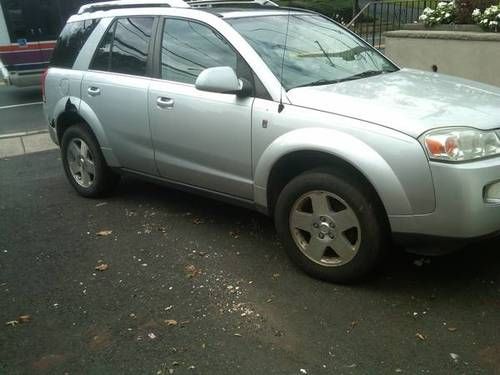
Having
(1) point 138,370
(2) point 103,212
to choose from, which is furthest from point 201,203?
(1) point 138,370

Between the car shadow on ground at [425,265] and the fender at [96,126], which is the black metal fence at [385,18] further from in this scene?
the car shadow on ground at [425,265]

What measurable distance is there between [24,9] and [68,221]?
892 cm

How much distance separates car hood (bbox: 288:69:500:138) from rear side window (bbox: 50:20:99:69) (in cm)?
255

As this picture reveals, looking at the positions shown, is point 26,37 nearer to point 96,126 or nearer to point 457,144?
point 96,126

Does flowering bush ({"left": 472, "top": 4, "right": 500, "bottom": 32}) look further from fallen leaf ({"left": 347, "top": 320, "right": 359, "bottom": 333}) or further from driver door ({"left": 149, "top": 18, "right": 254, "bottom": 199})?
fallen leaf ({"left": 347, "top": 320, "right": 359, "bottom": 333})

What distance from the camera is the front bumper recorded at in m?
3.04

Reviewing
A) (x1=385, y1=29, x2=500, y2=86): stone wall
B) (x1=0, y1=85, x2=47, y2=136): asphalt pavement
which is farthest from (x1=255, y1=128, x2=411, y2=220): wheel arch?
(x1=0, y1=85, x2=47, y2=136): asphalt pavement

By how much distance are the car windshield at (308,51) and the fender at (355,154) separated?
0.42 metres

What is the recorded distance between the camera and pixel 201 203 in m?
5.32

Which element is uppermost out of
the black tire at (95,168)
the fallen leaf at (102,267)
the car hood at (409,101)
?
the car hood at (409,101)

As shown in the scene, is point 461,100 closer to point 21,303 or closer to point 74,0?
point 21,303

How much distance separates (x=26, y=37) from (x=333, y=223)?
35.4ft

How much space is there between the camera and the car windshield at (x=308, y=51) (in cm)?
395

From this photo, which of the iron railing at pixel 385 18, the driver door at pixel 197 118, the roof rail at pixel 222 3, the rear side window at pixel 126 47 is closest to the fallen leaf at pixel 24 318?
the driver door at pixel 197 118
